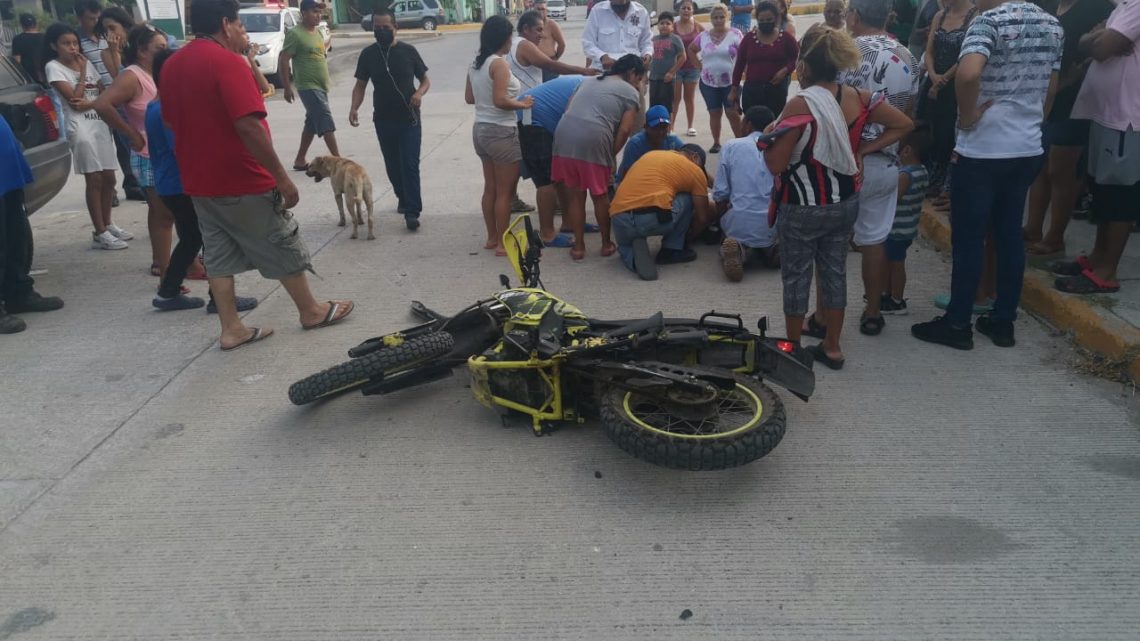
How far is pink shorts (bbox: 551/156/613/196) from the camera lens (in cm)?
600

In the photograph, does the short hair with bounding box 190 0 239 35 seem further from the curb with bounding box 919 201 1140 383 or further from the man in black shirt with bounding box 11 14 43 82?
the curb with bounding box 919 201 1140 383

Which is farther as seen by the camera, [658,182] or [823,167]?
[658,182]

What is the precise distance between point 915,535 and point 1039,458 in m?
0.87

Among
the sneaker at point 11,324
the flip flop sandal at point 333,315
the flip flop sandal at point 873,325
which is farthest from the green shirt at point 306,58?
the flip flop sandal at point 873,325

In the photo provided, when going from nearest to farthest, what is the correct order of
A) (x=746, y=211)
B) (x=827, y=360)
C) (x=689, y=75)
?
(x=827, y=360) → (x=746, y=211) → (x=689, y=75)

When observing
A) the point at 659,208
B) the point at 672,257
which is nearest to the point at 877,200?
the point at 659,208

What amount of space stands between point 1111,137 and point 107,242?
736 cm

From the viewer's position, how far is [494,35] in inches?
243

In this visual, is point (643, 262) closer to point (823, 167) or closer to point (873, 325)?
point (873, 325)

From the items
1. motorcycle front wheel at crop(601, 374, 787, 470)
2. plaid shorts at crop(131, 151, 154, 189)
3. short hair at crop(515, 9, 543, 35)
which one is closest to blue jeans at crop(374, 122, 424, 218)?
short hair at crop(515, 9, 543, 35)

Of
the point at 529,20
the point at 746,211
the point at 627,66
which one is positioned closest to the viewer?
the point at 746,211

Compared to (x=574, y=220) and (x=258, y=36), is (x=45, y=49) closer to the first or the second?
(x=574, y=220)

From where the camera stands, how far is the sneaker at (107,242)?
6930 mm

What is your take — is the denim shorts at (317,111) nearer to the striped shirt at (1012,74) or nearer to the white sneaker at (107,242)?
the white sneaker at (107,242)
